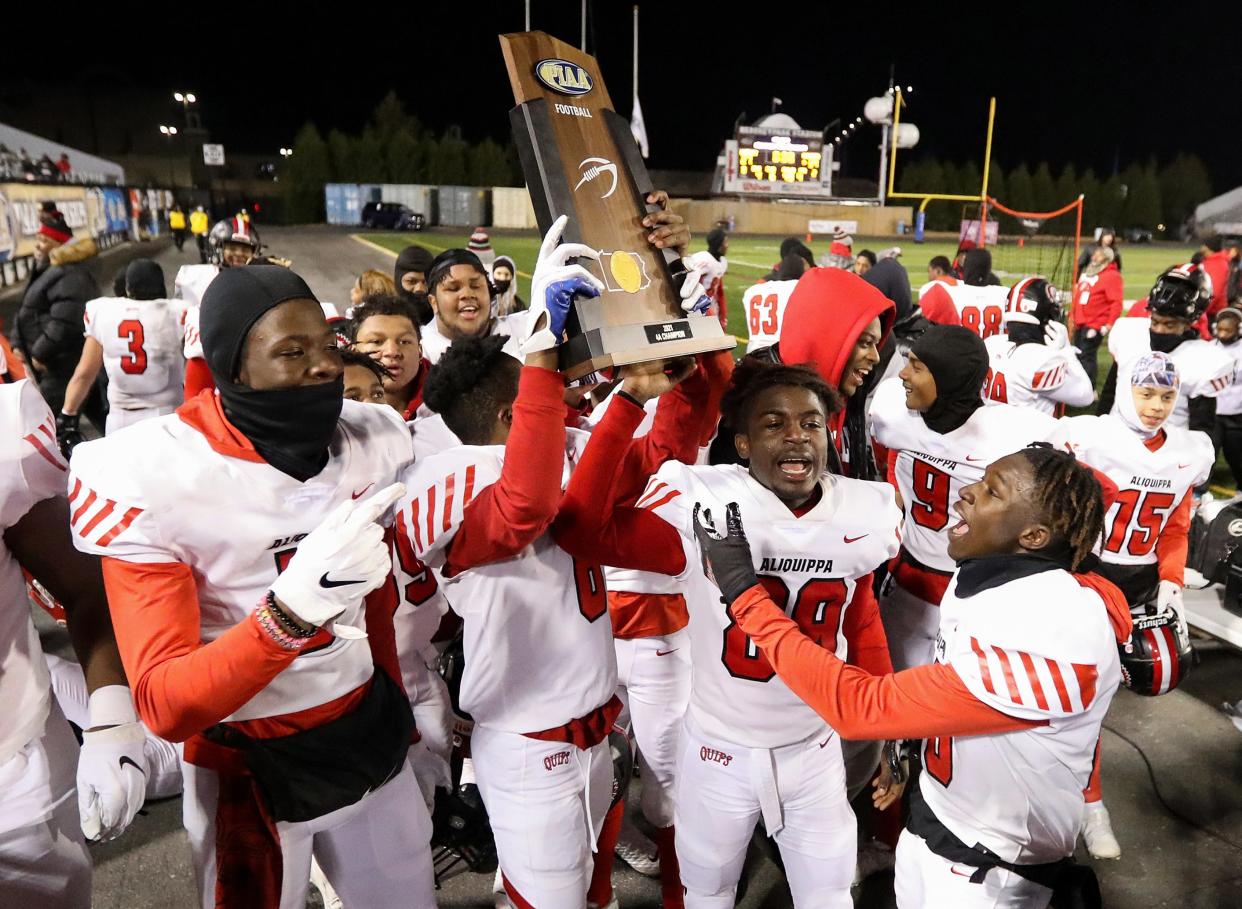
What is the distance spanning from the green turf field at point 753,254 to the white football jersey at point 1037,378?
9.28m

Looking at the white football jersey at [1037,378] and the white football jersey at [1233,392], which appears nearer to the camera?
the white football jersey at [1037,378]

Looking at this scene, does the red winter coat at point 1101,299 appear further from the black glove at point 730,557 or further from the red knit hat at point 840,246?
the black glove at point 730,557

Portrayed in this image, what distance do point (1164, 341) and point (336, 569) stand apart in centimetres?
637

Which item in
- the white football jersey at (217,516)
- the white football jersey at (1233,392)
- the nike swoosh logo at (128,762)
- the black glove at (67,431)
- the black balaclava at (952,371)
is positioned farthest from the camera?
the white football jersey at (1233,392)

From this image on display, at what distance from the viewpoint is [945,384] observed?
3.44 m

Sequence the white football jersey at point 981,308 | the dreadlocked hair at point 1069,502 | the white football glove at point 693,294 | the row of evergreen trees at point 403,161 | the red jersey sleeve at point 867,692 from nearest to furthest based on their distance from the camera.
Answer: the red jersey sleeve at point 867,692 → the dreadlocked hair at point 1069,502 → the white football glove at point 693,294 → the white football jersey at point 981,308 → the row of evergreen trees at point 403,161

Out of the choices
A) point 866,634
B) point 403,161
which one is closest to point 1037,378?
point 866,634

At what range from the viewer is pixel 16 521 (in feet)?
6.29

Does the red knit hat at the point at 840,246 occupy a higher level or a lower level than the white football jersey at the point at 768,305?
higher

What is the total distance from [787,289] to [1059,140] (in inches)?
3690

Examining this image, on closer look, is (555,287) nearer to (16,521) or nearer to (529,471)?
(529,471)

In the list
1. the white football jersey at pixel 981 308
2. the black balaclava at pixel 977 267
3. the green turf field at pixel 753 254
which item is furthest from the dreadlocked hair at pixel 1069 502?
the green turf field at pixel 753 254

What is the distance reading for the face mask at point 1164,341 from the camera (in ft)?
19.9

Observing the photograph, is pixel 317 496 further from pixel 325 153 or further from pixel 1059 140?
pixel 1059 140
